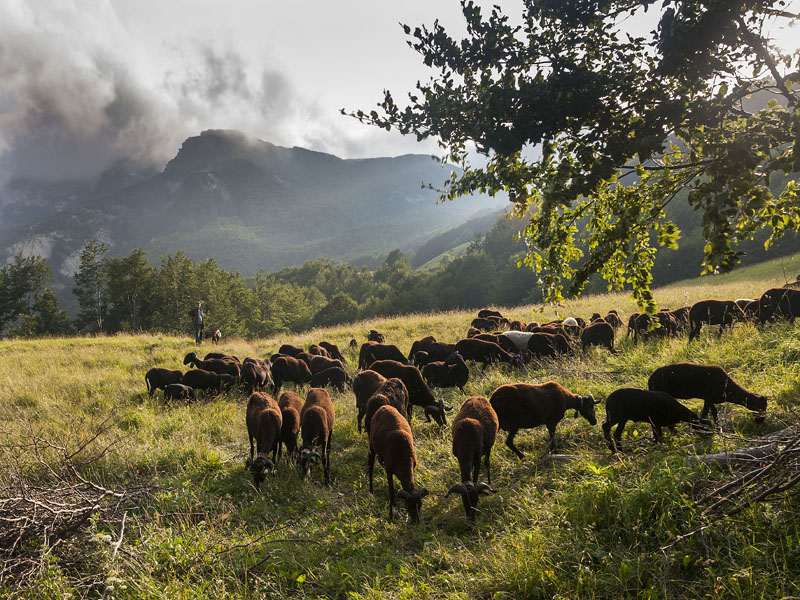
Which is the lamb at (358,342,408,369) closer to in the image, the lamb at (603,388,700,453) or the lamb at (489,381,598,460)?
the lamb at (489,381,598,460)

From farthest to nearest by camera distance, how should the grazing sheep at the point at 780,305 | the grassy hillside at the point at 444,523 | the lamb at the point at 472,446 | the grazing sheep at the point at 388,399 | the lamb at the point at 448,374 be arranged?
the lamb at the point at 448,374
the grazing sheep at the point at 780,305
the grazing sheep at the point at 388,399
the lamb at the point at 472,446
the grassy hillside at the point at 444,523

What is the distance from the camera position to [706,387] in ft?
17.7

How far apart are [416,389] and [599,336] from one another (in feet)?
20.8

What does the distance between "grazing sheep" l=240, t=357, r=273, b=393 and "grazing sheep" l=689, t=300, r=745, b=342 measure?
11916 mm

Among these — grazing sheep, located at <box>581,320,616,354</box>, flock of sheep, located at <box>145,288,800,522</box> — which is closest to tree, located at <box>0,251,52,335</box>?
flock of sheep, located at <box>145,288,800,522</box>

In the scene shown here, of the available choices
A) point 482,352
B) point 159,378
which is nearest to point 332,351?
point 159,378

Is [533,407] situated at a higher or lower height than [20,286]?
lower

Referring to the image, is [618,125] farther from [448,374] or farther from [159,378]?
[159,378]

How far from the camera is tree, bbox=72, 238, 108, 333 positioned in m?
63.0

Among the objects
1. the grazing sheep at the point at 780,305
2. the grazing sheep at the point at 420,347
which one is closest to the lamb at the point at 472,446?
the grazing sheep at the point at 420,347

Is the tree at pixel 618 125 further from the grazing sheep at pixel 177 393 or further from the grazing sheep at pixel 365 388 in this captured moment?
the grazing sheep at pixel 177 393

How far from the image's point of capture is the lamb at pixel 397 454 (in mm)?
4785

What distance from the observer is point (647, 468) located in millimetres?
4305

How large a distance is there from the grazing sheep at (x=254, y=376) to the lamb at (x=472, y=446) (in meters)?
7.87
